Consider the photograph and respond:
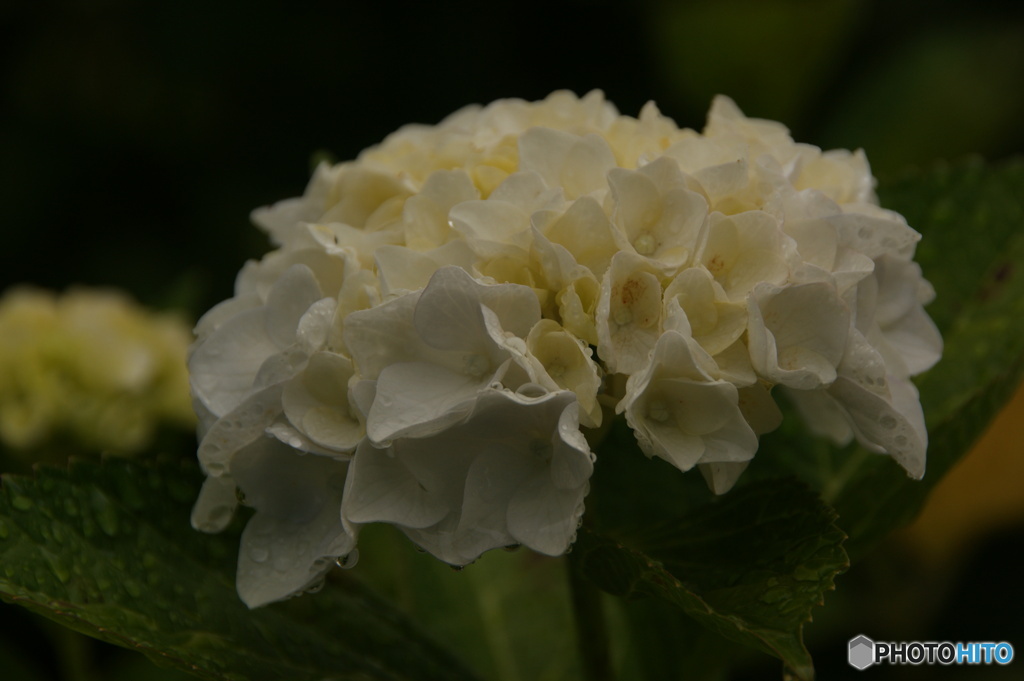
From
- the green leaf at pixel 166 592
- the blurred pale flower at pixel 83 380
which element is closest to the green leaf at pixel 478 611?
the green leaf at pixel 166 592

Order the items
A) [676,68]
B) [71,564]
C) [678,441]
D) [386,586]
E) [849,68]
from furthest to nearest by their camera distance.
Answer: [849,68]
[676,68]
[386,586]
[71,564]
[678,441]

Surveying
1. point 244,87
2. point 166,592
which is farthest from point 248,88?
point 166,592

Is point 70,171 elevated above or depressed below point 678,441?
below

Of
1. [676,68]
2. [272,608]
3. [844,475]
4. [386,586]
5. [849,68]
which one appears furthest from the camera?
[849,68]

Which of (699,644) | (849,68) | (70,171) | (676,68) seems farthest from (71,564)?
(849,68)

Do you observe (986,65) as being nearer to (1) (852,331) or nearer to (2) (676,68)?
(2) (676,68)

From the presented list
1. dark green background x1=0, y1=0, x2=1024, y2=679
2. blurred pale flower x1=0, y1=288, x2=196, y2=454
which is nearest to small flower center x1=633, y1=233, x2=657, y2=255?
blurred pale flower x1=0, y1=288, x2=196, y2=454

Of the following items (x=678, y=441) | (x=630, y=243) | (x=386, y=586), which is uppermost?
(x=630, y=243)

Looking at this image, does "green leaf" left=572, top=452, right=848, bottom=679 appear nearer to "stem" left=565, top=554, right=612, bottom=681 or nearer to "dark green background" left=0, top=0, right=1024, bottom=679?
"stem" left=565, top=554, right=612, bottom=681
